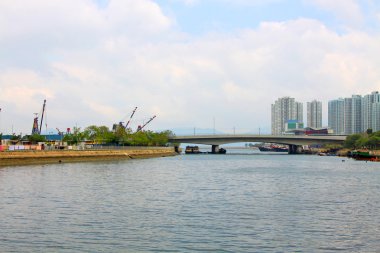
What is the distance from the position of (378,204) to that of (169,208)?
49.8 ft

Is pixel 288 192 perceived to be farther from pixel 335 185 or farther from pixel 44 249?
pixel 44 249

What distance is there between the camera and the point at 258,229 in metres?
27.8

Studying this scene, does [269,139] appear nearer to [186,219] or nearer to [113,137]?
[113,137]

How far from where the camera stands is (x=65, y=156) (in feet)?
330

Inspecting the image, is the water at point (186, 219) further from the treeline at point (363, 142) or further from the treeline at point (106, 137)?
the treeline at point (363, 142)

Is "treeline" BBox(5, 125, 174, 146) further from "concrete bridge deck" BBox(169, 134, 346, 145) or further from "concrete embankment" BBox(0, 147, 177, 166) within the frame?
"concrete embankment" BBox(0, 147, 177, 166)

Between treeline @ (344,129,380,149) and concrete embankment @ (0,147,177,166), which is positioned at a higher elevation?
treeline @ (344,129,380,149)

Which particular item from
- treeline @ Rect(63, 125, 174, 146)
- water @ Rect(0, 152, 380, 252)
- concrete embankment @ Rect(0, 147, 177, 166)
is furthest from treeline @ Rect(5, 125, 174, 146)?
water @ Rect(0, 152, 380, 252)

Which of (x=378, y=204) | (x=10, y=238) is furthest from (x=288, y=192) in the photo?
(x=10, y=238)

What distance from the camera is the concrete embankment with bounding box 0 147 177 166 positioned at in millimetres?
83125

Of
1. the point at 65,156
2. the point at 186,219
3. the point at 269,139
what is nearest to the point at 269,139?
the point at 269,139

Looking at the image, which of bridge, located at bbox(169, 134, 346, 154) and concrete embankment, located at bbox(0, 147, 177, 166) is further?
bridge, located at bbox(169, 134, 346, 154)

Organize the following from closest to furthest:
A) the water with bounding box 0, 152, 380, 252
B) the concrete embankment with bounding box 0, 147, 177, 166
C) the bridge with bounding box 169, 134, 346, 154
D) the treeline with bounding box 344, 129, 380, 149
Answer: the water with bounding box 0, 152, 380, 252
the concrete embankment with bounding box 0, 147, 177, 166
the treeline with bounding box 344, 129, 380, 149
the bridge with bounding box 169, 134, 346, 154

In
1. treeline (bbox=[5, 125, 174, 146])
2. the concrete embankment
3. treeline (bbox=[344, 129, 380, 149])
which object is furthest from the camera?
treeline (bbox=[344, 129, 380, 149])
